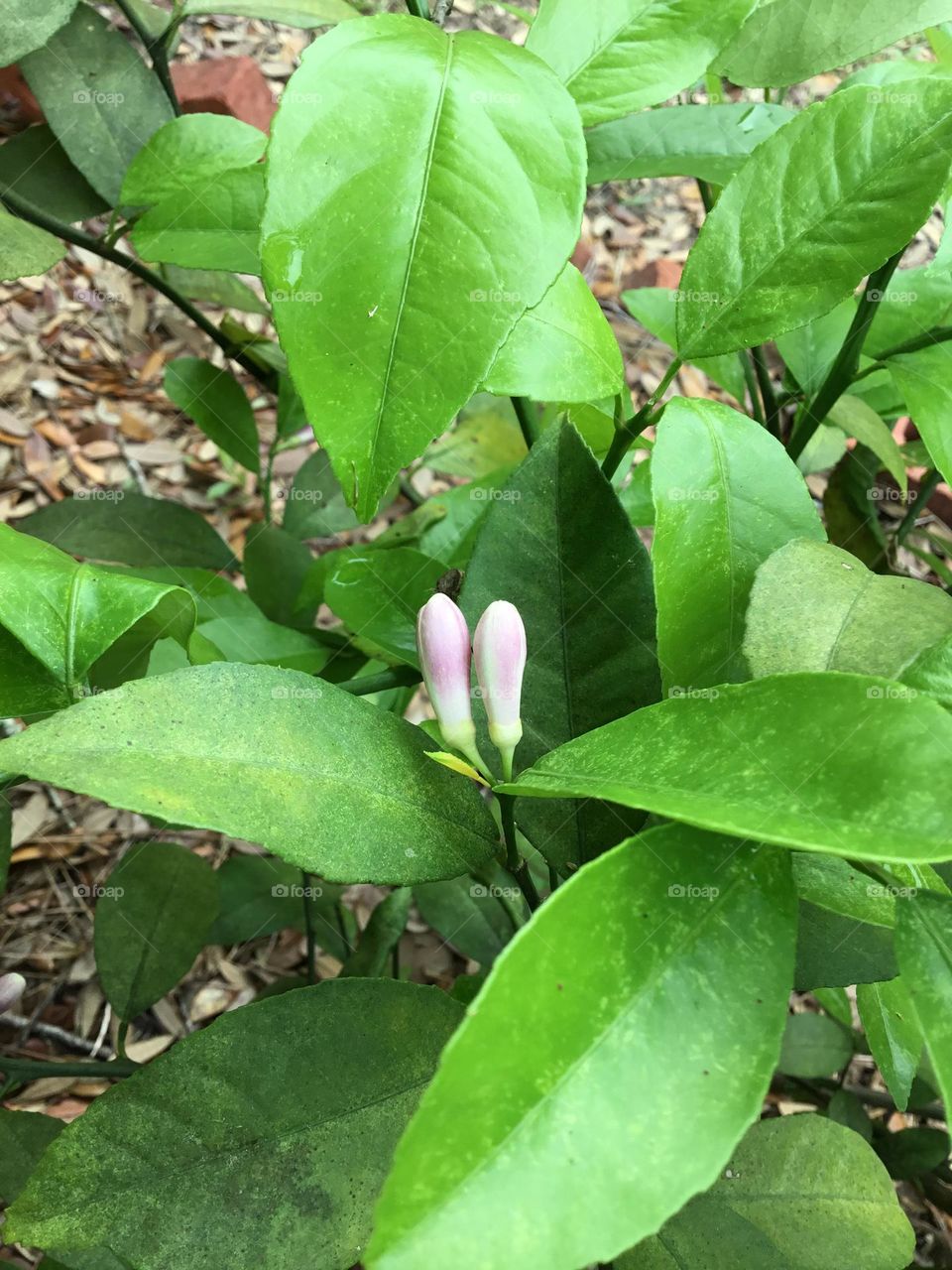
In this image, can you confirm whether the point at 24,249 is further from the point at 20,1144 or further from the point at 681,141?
the point at 20,1144

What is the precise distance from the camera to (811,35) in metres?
0.57

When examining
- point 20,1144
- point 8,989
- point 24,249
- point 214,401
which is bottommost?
point 20,1144

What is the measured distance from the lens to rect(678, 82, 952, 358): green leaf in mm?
433

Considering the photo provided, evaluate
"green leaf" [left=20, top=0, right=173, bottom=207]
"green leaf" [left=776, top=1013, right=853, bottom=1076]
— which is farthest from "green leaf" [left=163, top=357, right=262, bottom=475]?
"green leaf" [left=776, top=1013, right=853, bottom=1076]

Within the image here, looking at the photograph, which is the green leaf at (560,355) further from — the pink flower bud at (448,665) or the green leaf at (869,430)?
the green leaf at (869,430)

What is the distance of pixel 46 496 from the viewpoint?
59.6 inches

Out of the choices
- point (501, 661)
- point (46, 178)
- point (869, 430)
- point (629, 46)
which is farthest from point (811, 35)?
point (46, 178)

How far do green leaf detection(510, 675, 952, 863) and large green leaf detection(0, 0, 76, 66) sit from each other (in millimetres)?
556

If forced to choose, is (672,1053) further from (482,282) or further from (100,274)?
(100,274)

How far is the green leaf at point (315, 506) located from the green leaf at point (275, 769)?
712 millimetres

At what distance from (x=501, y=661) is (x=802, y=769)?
0.14 meters

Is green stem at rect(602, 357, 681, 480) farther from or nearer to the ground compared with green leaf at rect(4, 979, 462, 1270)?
farther from the ground

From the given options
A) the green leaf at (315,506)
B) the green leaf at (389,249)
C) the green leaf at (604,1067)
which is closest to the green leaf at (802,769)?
the green leaf at (604,1067)

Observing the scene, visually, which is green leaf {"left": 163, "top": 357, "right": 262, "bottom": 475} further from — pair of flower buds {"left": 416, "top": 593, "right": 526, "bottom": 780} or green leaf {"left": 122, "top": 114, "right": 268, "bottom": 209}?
pair of flower buds {"left": 416, "top": 593, "right": 526, "bottom": 780}
